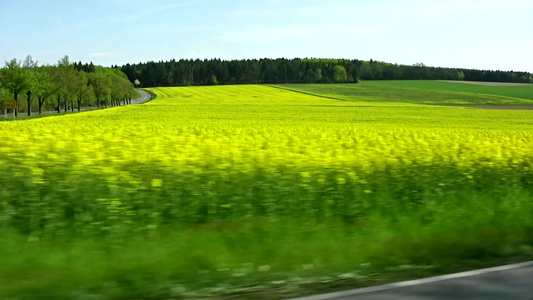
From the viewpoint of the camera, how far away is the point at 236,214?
27.2 feet

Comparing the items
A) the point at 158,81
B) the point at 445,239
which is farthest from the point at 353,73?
the point at 445,239

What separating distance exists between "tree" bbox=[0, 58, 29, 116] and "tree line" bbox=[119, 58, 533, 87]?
64397 mm

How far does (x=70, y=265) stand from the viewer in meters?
5.86

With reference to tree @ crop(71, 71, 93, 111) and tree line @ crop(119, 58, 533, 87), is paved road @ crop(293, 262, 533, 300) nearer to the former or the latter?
tree @ crop(71, 71, 93, 111)

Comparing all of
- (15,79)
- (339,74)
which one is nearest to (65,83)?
(15,79)

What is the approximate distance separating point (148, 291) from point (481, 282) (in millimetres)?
3146

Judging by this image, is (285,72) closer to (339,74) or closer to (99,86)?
(339,74)

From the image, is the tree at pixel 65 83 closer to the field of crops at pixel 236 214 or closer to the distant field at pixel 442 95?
the distant field at pixel 442 95

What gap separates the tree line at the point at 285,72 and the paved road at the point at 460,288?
357 feet

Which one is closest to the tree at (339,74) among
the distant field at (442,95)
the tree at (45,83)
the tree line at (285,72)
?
the tree line at (285,72)

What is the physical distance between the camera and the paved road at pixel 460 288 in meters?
4.85

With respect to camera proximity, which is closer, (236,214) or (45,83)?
(236,214)

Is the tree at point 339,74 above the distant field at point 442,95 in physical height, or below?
above

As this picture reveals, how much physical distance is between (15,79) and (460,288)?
6932 centimetres
